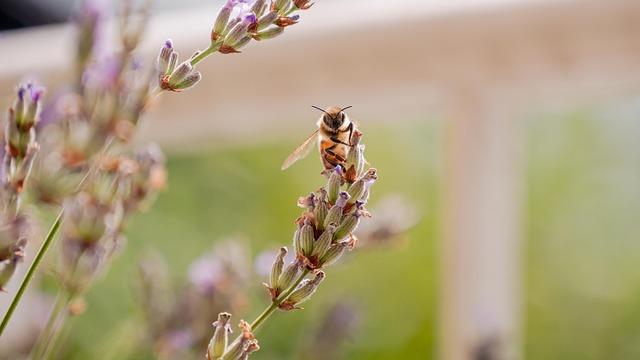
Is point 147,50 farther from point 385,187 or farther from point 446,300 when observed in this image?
point 385,187

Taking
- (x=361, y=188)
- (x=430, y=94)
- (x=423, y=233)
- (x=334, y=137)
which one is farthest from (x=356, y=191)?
(x=423, y=233)

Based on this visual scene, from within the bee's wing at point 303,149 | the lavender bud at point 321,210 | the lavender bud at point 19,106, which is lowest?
the lavender bud at point 321,210

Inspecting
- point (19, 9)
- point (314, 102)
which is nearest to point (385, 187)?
point (19, 9)

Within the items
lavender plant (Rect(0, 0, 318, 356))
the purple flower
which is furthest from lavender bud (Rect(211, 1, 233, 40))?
the purple flower

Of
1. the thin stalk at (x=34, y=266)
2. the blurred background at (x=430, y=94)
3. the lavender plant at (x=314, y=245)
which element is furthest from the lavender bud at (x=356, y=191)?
the blurred background at (x=430, y=94)

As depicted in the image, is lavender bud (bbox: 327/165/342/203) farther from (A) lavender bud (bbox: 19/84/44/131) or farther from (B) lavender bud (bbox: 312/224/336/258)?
(A) lavender bud (bbox: 19/84/44/131)

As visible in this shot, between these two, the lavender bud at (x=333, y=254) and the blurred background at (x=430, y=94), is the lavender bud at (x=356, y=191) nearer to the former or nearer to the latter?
the lavender bud at (x=333, y=254)

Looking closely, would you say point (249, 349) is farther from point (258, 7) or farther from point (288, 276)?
point (258, 7)
